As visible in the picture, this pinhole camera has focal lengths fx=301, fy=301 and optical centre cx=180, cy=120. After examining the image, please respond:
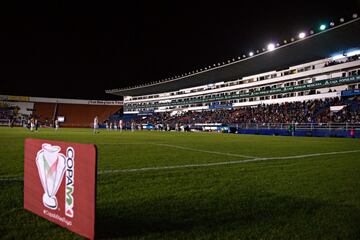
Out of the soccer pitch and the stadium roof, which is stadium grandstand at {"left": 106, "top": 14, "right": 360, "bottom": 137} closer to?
the stadium roof

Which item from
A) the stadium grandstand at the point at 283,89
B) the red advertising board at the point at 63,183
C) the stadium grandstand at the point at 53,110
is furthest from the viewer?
the stadium grandstand at the point at 53,110

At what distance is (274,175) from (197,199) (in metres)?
2.84

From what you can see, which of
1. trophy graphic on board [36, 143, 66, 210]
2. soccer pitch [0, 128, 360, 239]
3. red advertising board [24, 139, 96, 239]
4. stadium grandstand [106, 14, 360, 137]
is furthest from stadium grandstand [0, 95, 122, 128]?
trophy graphic on board [36, 143, 66, 210]

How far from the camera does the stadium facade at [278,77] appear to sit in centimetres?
4100

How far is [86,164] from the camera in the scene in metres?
2.65

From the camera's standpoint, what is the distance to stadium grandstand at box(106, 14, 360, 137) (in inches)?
1486

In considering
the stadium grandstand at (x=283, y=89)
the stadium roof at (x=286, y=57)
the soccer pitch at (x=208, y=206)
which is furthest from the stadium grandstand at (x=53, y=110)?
the soccer pitch at (x=208, y=206)

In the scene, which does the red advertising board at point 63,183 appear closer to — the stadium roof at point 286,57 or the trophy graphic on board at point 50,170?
the trophy graphic on board at point 50,170

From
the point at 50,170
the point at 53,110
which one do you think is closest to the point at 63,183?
the point at 50,170

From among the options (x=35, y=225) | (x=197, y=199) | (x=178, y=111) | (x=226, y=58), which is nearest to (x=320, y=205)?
(x=197, y=199)

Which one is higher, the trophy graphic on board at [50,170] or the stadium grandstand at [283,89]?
the stadium grandstand at [283,89]

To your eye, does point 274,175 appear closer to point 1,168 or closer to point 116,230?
point 116,230

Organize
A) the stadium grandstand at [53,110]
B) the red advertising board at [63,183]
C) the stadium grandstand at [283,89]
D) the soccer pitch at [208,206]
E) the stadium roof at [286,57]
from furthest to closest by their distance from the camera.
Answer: the stadium grandstand at [53,110] < the stadium roof at [286,57] < the stadium grandstand at [283,89] < the soccer pitch at [208,206] < the red advertising board at [63,183]

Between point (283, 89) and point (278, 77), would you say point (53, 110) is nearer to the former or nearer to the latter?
point (278, 77)
